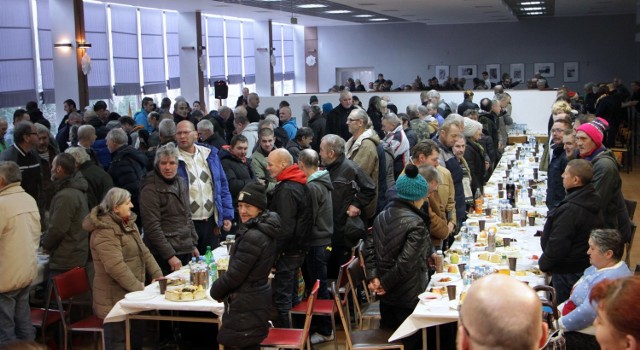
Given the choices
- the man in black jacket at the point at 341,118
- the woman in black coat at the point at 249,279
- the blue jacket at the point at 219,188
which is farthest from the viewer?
the man in black jacket at the point at 341,118

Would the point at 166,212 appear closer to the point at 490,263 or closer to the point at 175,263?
the point at 175,263

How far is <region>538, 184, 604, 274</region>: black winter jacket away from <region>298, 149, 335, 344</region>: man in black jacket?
1849 millimetres

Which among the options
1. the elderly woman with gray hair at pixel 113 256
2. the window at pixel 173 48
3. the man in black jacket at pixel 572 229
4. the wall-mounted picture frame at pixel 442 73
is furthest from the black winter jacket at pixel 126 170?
the wall-mounted picture frame at pixel 442 73

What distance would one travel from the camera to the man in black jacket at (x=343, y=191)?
7.03m

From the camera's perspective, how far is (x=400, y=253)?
506 cm

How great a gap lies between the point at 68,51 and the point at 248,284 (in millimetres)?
10392

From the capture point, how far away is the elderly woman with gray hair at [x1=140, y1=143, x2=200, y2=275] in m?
6.21

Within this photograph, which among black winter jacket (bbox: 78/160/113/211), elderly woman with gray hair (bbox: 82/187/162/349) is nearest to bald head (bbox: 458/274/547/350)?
elderly woman with gray hair (bbox: 82/187/162/349)

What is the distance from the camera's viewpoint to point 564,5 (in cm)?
2131

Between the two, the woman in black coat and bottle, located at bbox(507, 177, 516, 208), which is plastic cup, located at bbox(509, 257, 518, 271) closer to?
the woman in black coat

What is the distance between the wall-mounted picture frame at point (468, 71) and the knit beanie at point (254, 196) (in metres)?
24.4

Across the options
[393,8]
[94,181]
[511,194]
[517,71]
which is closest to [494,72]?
[517,71]

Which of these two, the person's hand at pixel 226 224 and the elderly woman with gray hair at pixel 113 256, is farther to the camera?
the person's hand at pixel 226 224

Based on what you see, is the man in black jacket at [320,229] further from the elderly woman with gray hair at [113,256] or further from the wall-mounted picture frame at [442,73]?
the wall-mounted picture frame at [442,73]
